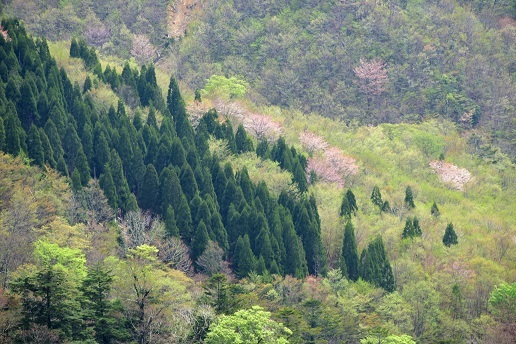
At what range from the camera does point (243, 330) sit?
4762cm

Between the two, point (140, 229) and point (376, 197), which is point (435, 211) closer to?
point (376, 197)

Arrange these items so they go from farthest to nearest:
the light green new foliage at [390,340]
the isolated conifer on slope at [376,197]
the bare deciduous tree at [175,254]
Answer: the isolated conifer on slope at [376,197]
the bare deciduous tree at [175,254]
the light green new foliage at [390,340]

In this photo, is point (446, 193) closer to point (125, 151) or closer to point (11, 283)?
point (125, 151)

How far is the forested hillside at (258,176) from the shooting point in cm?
5216

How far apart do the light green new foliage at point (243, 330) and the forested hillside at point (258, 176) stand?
4.2 inches

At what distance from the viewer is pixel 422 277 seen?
70.9m

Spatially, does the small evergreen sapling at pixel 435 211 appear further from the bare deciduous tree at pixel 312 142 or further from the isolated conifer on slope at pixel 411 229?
the bare deciduous tree at pixel 312 142

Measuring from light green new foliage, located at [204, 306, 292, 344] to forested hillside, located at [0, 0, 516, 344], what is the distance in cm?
11

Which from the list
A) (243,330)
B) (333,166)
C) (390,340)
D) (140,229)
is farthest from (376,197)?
(243,330)

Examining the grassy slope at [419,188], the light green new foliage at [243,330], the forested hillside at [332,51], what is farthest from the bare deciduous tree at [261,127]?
the light green new foliage at [243,330]

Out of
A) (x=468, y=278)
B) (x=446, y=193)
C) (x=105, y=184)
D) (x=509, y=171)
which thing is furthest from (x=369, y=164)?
(x=105, y=184)

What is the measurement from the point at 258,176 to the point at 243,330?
3245 centimetres

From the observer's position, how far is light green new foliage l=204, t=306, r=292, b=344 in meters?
46.8

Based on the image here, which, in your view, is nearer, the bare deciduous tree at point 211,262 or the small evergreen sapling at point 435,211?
the bare deciduous tree at point 211,262
